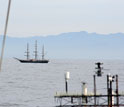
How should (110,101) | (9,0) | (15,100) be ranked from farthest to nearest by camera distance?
(15,100) < (110,101) < (9,0)

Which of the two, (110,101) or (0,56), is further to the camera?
(110,101)

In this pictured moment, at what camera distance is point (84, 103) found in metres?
51.0

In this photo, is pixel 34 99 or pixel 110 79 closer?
pixel 110 79

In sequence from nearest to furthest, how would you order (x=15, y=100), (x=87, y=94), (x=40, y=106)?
1. (x=87, y=94)
2. (x=40, y=106)
3. (x=15, y=100)

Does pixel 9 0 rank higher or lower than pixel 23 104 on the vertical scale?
higher

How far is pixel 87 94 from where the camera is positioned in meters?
51.5

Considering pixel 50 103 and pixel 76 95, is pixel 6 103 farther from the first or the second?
pixel 76 95

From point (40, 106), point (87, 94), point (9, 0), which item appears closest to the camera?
point (9, 0)

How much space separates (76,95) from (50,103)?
28.4m

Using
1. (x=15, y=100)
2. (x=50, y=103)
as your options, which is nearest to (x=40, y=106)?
(x=50, y=103)

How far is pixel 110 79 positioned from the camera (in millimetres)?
48594

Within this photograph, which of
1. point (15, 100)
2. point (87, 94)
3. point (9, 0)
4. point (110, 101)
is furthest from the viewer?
point (15, 100)

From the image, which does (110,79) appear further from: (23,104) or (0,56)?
(0,56)

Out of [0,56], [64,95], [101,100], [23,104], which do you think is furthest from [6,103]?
[0,56]
